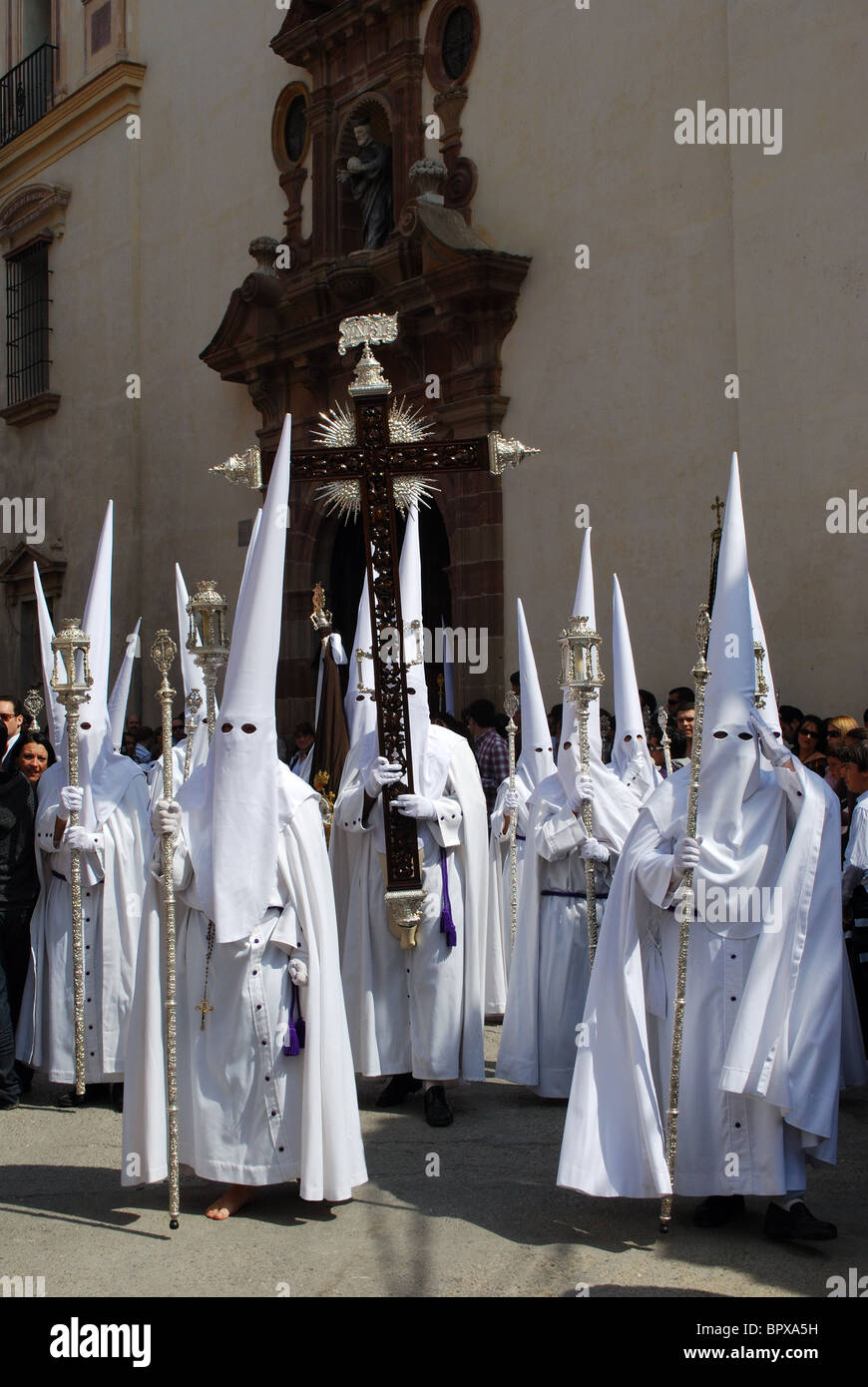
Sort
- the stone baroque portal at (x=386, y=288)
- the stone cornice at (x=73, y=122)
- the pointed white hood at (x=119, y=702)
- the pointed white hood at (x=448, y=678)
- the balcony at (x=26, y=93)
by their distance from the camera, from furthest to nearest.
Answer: the balcony at (x=26, y=93) → the stone cornice at (x=73, y=122) → the stone baroque portal at (x=386, y=288) → the pointed white hood at (x=448, y=678) → the pointed white hood at (x=119, y=702)

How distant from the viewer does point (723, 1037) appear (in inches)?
198

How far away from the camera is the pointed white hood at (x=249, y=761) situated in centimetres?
498

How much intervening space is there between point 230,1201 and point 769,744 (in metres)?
2.29

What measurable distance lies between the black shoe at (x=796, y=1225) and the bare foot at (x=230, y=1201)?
1.68 m

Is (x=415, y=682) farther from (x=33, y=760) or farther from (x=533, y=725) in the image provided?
(x=33, y=760)

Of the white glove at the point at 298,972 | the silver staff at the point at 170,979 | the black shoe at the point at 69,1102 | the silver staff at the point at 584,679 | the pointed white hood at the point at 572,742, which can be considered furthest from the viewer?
the black shoe at the point at 69,1102

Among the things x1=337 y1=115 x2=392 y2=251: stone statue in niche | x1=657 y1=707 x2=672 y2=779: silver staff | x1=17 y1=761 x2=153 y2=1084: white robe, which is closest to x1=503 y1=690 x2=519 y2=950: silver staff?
x1=657 y1=707 x2=672 y2=779: silver staff

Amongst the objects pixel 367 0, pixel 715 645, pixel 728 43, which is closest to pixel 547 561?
pixel 728 43

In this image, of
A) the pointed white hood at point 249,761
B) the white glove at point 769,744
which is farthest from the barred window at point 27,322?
the white glove at point 769,744

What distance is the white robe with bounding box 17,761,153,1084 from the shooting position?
23.1 ft

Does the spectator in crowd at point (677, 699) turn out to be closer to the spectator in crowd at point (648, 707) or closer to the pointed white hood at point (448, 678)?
the spectator in crowd at point (648, 707)

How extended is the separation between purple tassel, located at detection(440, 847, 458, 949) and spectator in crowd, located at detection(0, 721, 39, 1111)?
189 cm

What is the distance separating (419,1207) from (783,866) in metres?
1.65

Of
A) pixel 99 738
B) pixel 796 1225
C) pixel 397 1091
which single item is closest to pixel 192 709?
pixel 99 738
